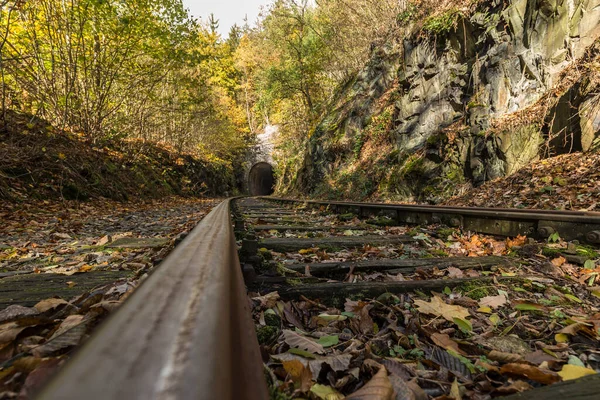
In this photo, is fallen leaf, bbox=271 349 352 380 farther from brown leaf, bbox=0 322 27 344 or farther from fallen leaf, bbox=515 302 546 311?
fallen leaf, bbox=515 302 546 311

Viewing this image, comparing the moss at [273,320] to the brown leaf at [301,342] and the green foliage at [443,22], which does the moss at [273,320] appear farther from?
the green foliage at [443,22]

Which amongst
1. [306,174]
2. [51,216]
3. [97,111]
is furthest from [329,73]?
[51,216]

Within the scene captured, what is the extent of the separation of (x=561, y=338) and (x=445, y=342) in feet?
1.67

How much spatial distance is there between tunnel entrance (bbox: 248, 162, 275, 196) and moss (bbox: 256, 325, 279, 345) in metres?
33.1

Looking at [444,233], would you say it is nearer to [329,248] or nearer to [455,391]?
[329,248]

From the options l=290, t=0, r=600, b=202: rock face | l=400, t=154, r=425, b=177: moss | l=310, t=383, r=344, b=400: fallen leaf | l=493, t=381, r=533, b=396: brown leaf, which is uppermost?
l=290, t=0, r=600, b=202: rock face

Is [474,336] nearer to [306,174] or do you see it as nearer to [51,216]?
[51,216]

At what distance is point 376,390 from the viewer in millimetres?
966

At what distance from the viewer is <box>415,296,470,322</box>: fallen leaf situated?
1.62 metres

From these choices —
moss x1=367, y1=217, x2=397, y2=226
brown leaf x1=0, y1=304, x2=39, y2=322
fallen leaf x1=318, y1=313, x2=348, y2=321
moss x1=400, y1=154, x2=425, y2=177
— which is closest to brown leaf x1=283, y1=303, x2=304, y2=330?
fallen leaf x1=318, y1=313, x2=348, y2=321

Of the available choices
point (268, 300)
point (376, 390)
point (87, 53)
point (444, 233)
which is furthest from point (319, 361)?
point (87, 53)

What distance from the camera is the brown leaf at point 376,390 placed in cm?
94

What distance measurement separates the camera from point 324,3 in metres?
20.2

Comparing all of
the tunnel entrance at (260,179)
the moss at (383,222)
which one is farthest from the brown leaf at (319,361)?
the tunnel entrance at (260,179)
